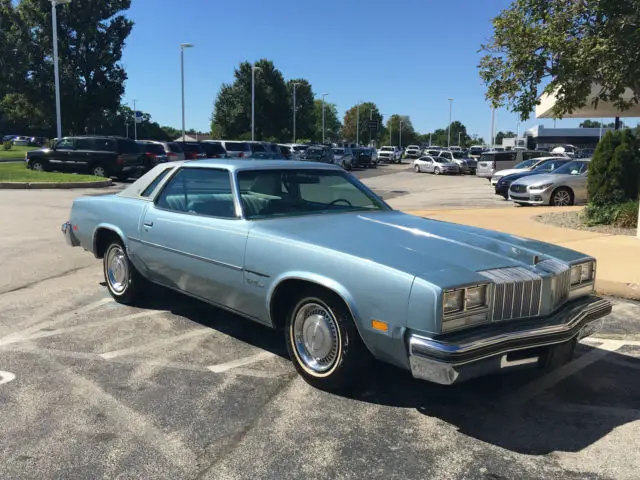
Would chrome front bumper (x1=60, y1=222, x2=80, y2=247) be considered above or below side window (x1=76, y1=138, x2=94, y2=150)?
below

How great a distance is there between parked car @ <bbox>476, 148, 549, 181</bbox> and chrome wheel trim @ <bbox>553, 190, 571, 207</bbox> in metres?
15.6

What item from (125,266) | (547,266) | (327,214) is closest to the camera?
(547,266)

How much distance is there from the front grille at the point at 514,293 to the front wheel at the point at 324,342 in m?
0.84

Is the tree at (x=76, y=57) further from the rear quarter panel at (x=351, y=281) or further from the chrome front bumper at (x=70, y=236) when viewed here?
the rear quarter panel at (x=351, y=281)

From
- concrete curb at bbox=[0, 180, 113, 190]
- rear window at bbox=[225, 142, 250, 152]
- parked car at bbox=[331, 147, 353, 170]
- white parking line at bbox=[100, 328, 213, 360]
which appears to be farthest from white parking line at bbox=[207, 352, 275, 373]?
parked car at bbox=[331, 147, 353, 170]

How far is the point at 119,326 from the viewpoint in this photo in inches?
206

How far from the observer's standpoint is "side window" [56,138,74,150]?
23.7 metres

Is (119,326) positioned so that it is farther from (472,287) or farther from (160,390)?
(472,287)

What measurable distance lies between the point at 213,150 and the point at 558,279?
2696cm

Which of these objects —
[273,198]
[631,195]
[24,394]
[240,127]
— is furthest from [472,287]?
[240,127]

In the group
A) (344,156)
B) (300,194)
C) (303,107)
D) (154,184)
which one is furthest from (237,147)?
(303,107)

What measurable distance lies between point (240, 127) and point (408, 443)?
197 ft

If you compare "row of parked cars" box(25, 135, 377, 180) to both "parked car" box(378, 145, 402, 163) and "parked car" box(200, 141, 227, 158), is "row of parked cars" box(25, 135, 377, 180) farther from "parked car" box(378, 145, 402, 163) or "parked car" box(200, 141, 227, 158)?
"parked car" box(378, 145, 402, 163)

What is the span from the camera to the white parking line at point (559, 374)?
388cm
